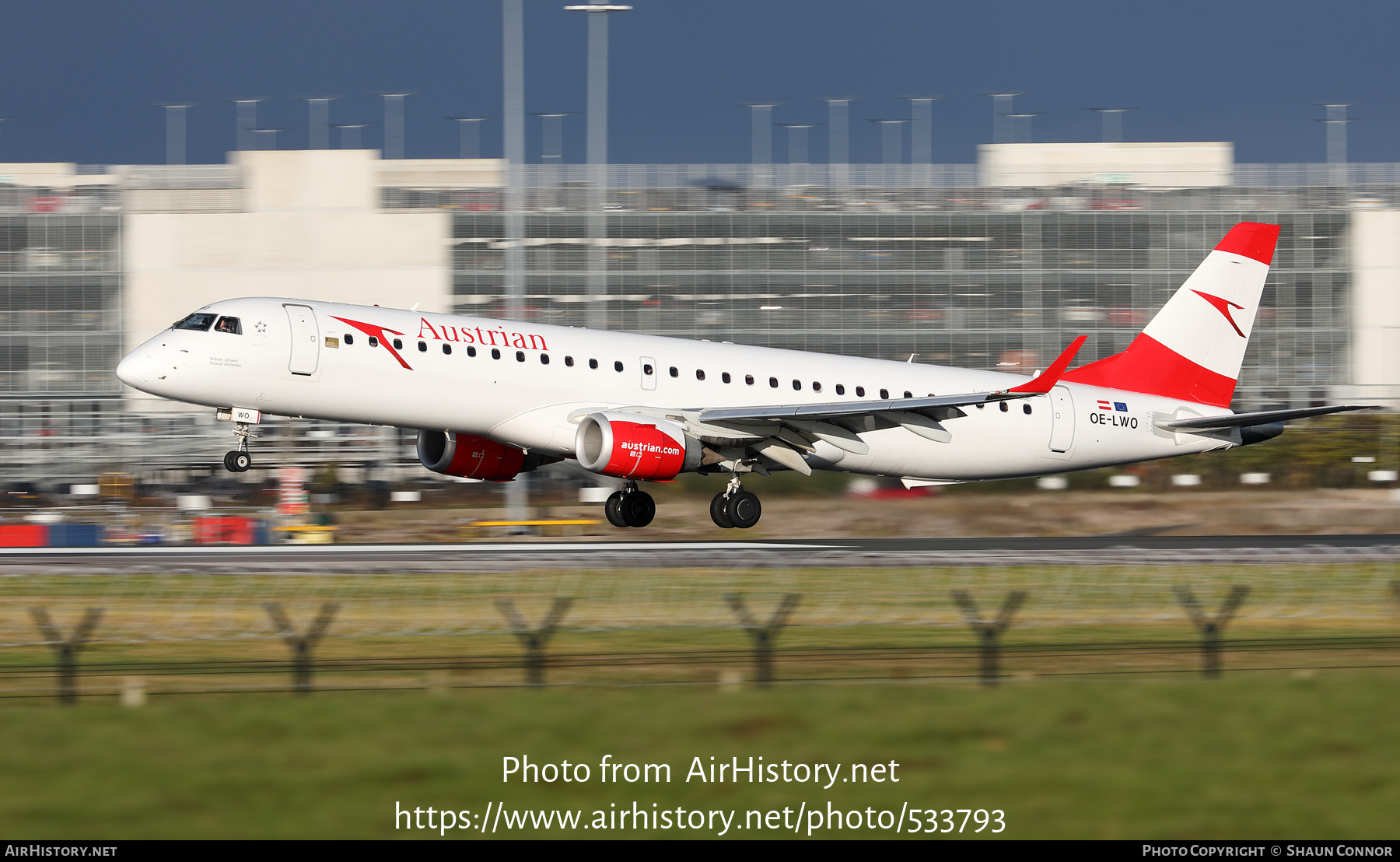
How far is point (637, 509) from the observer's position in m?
34.1

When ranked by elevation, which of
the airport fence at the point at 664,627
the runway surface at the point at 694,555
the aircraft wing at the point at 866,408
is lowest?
the runway surface at the point at 694,555

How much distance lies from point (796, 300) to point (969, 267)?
427 inches

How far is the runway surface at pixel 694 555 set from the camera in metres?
28.2

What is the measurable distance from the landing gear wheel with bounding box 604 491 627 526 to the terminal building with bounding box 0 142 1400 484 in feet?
183

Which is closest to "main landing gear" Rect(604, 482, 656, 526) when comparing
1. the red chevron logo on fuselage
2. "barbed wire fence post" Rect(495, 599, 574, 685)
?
the red chevron logo on fuselage

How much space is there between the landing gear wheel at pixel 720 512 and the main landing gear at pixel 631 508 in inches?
54.0

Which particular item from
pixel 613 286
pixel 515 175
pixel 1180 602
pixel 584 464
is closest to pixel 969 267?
pixel 613 286

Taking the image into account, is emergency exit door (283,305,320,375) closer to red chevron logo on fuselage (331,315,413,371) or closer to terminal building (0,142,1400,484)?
red chevron logo on fuselage (331,315,413,371)

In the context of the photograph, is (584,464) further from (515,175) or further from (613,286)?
(613,286)

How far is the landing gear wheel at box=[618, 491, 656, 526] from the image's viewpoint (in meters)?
34.0

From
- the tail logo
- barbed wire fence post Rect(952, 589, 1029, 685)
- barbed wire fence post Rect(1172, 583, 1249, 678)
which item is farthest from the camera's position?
the tail logo

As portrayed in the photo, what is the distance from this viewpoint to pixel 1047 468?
37062 millimetres

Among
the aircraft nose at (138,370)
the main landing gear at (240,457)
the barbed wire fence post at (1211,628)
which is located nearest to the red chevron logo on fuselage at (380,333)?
the main landing gear at (240,457)

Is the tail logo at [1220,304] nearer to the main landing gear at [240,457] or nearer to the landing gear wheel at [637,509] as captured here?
the landing gear wheel at [637,509]
